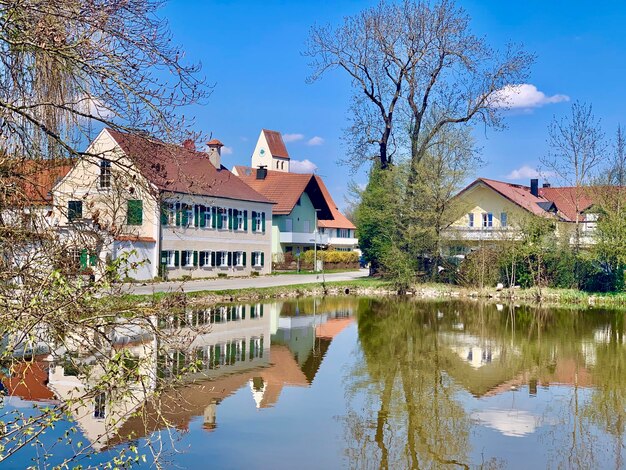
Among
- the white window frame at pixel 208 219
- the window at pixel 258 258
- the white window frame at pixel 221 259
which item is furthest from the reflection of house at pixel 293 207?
the white window frame at pixel 208 219

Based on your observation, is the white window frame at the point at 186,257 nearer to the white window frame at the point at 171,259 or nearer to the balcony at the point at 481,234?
the white window frame at the point at 171,259

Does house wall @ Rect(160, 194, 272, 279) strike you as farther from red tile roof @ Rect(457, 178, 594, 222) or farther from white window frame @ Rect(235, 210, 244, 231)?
red tile roof @ Rect(457, 178, 594, 222)

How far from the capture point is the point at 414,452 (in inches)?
378

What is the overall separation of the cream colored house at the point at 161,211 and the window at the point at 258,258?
0.06 m

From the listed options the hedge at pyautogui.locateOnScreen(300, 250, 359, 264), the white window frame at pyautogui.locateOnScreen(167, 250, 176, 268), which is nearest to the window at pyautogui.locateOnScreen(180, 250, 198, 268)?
the white window frame at pyautogui.locateOnScreen(167, 250, 176, 268)

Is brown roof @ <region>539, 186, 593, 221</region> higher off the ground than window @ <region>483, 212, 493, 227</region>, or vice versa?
brown roof @ <region>539, 186, 593, 221</region>

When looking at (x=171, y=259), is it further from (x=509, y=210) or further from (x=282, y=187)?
(x=509, y=210)

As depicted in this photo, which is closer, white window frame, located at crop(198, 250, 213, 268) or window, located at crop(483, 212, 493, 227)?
white window frame, located at crop(198, 250, 213, 268)

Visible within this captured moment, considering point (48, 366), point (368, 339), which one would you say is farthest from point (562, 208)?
point (48, 366)

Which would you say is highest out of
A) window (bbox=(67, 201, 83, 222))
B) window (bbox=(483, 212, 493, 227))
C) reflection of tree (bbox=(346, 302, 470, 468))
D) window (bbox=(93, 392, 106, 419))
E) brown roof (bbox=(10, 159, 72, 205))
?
window (bbox=(483, 212, 493, 227))

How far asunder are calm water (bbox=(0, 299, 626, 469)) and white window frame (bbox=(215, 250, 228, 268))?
55.9 feet

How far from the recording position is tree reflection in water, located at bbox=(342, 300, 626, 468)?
383 inches

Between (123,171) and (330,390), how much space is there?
28.5 ft

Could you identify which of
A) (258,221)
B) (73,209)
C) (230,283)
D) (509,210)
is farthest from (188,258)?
(73,209)
